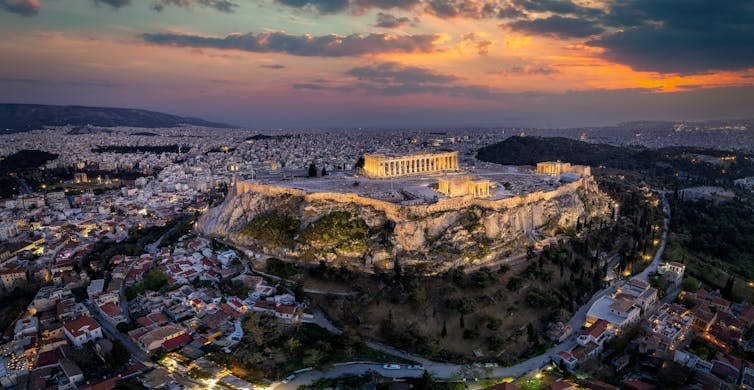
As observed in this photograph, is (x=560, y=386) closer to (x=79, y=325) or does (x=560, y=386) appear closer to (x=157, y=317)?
(x=157, y=317)

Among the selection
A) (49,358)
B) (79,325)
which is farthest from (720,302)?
(49,358)

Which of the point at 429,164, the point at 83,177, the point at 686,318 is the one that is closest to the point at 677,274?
the point at 686,318

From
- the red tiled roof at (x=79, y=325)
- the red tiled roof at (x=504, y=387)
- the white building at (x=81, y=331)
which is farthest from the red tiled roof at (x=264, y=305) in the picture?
the red tiled roof at (x=504, y=387)

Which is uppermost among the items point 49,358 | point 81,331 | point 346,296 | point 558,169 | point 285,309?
point 558,169

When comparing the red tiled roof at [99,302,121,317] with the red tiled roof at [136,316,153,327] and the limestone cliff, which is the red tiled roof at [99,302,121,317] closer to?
the red tiled roof at [136,316,153,327]

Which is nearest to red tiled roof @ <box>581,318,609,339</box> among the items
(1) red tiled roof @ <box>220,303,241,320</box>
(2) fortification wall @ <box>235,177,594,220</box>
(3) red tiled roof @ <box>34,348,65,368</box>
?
(2) fortification wall @ <box>235,177,594,220</box>

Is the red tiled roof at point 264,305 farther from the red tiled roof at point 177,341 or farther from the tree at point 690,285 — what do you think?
the tree at point 690,285
